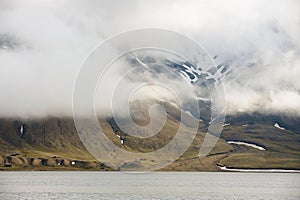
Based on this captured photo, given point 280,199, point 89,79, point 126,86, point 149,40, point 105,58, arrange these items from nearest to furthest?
1. point 149,40
2. point 105,58
3. point 89,79
4. point 280,199
5. point 126,86

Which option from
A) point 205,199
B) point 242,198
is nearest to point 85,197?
point 205,199

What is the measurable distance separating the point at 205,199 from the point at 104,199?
1792 cm

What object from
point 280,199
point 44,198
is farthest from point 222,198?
point 44,198

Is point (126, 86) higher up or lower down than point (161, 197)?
higher up

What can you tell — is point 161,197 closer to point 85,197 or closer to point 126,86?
point 85,197

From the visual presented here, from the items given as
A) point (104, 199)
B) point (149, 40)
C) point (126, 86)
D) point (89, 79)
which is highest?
point (126, 86)

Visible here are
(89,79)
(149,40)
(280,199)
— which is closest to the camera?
(149,40)

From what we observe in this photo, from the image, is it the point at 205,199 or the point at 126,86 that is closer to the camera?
the point at 205,199

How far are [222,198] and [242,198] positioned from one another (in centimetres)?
362

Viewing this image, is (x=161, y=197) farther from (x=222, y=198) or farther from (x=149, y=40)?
(x=149, y=40)

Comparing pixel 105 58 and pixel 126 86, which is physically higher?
pixel 126 86

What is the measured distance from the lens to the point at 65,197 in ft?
297

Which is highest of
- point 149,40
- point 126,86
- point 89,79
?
point 126,86

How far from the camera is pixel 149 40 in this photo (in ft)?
195
